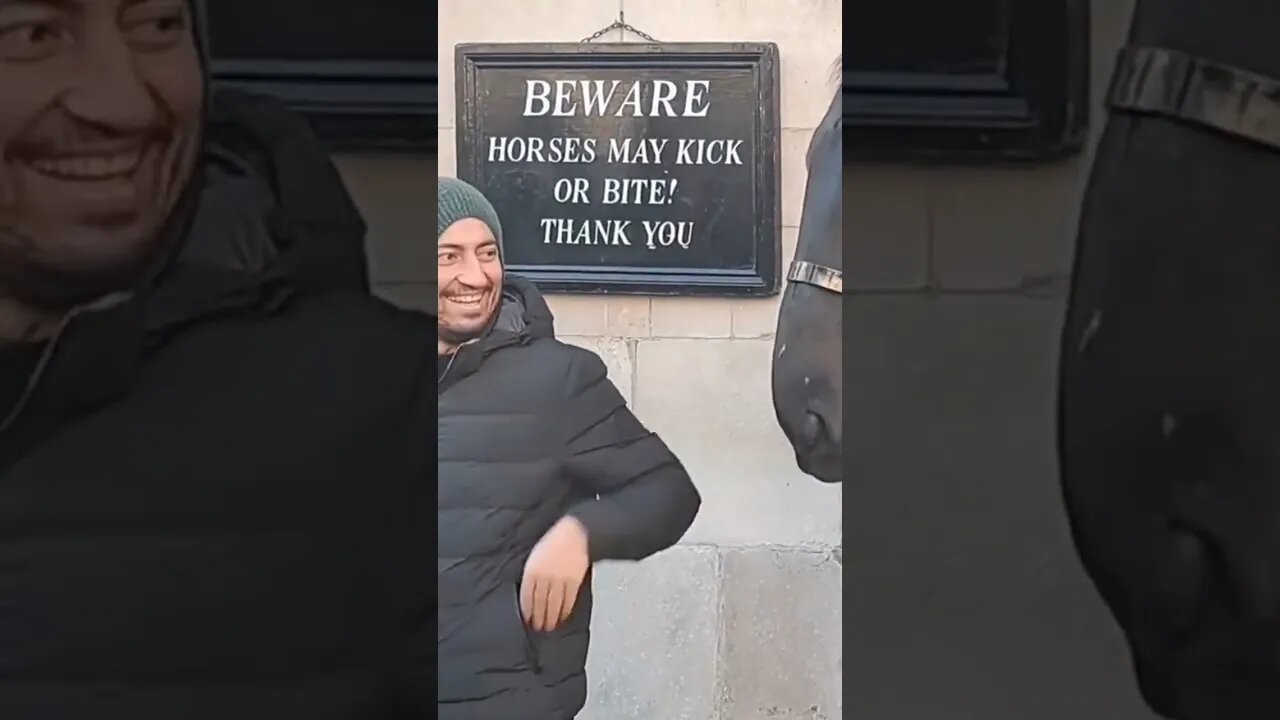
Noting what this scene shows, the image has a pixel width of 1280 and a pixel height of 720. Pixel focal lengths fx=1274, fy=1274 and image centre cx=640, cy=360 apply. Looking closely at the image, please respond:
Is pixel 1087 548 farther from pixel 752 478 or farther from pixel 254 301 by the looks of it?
pixel 254 301

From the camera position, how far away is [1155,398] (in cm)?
270

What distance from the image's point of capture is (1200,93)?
2.62 m

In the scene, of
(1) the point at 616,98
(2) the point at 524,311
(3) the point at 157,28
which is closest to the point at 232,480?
(2) the point at 524,311

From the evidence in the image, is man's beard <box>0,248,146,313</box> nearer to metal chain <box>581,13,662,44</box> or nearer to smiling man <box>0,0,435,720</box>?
smiling man <box>0,0,435,720</box>

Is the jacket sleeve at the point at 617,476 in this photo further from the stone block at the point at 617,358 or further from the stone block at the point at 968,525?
the stone block at the point at 968,525

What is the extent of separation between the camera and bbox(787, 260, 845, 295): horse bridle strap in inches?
118

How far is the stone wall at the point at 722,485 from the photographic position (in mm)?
3008

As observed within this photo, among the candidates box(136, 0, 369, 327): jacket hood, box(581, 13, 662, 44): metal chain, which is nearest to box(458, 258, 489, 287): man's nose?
box(136, 0, 369, 327): jacket hood

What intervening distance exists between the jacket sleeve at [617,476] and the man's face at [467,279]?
0.89 ft

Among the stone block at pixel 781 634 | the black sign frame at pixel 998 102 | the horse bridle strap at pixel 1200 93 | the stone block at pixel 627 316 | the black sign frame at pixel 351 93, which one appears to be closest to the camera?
the horse bridle strap at pixel 1200 93

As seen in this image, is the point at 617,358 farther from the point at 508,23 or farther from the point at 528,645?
the point at 508,23

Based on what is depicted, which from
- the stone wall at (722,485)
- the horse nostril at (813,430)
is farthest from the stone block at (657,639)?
the horse nostril at (813,430)

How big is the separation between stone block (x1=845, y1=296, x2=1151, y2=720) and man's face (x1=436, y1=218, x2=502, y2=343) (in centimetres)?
91

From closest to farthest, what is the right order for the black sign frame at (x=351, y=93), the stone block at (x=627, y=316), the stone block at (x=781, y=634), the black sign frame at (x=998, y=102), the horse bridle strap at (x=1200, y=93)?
the horse bridle strap at (x=1200, y=93), the black sign frame at (x=998, y=102), the black sign frame at (x=351, y=93), the stone block at (x=781, y=634), the stone block at (x=627, y=316)
